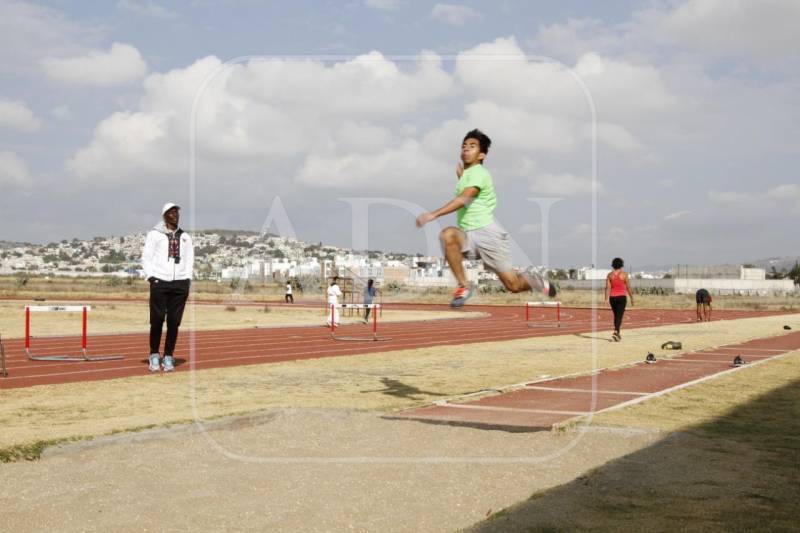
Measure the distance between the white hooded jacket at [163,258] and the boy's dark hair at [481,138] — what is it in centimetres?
628

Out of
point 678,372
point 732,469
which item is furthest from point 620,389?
point 732,469

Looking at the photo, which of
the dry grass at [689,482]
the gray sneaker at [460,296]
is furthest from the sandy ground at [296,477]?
the gray sneaker at [460,296]

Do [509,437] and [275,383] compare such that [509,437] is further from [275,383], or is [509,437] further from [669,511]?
[275,383]

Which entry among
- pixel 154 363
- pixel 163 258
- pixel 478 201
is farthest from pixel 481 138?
pixel 154 363

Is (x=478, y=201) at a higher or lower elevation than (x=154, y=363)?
higher

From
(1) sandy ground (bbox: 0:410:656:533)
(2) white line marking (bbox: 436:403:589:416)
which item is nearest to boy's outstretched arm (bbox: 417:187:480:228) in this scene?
(1) sandy ground (bbox: 0:410:656:533)

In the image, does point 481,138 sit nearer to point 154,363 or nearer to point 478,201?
point 478,201

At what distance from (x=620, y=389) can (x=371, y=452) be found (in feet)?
17.1

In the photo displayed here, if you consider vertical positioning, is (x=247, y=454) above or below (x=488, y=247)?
below

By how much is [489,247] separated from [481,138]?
87 centimetres

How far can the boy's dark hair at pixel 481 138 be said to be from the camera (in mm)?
6633

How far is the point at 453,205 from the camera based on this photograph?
6.25 metres

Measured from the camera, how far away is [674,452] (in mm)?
6789

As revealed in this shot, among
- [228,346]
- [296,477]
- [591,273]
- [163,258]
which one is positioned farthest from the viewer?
[591,273]
